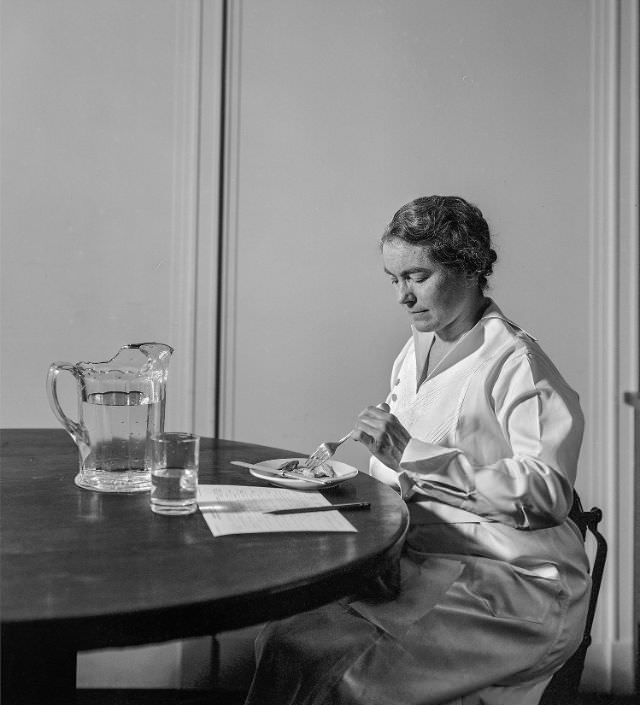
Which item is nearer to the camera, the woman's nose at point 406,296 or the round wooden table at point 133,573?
the round wooden table at point 133,573

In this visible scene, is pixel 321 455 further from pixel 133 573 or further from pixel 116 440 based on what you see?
pixel 133 573

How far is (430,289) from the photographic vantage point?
1.62 m

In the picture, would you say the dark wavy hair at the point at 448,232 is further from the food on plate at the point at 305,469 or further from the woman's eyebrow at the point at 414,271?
the food on plate at the point at 305,469

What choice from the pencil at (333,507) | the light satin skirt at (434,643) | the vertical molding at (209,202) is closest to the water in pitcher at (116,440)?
the pencil at (333,507)

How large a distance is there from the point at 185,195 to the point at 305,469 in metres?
1.19

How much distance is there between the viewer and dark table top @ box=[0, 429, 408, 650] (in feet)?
2.30

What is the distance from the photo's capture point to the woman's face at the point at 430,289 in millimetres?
1622

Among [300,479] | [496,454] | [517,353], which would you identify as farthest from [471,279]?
[300,479]

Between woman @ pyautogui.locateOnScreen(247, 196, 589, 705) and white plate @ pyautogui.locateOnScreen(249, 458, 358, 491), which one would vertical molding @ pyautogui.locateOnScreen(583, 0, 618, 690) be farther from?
white plate @ pyautogui.locateOnScreen(249, 458, 358, 491)

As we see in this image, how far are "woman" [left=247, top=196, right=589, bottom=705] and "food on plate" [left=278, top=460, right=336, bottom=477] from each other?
0.09 meters

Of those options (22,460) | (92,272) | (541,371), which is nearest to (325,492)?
(541,371)

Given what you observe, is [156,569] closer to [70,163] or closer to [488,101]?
[70,163]

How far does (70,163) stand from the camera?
2.29 meters

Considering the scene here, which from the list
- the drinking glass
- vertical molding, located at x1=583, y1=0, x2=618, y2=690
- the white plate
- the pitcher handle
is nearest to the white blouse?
the white plate
